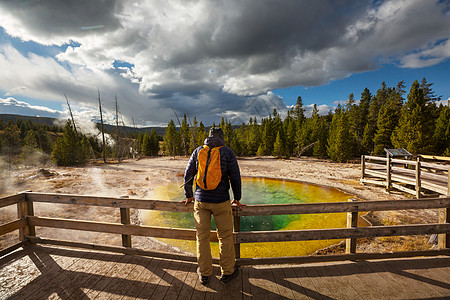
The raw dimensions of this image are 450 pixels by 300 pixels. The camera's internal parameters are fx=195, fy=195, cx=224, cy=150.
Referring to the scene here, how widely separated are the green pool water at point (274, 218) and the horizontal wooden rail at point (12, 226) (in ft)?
15.7

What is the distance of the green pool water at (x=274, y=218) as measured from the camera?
7.48m

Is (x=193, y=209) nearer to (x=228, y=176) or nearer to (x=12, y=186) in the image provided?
(x=228, y=176)

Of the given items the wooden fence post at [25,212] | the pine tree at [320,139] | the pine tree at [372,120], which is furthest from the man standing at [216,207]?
the pine tree at [372,120]

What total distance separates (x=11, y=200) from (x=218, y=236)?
4.18 metres

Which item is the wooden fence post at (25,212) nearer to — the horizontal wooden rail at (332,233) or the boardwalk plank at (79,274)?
the boardwalk plank at (79,274)

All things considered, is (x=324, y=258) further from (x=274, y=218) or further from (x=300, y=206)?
(x=274, y=218)

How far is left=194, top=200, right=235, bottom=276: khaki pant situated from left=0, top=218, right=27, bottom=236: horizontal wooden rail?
149 inches

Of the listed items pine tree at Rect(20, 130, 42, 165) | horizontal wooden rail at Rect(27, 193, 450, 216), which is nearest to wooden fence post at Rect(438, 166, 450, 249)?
horizontal wooden rail at Rect(27, 193, 450, 216)

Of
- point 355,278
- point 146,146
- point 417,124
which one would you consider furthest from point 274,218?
point 146,146

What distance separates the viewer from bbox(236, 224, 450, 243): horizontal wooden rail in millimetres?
3340

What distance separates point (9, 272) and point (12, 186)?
19.2m

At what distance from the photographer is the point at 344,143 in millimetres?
31703

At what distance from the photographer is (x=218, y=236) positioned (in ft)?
9.78

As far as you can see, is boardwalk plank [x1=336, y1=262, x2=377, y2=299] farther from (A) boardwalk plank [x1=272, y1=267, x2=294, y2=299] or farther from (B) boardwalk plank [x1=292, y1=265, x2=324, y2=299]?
(A) boardwalk plank [x1=272, y1=267, x2=294, y2=299]
